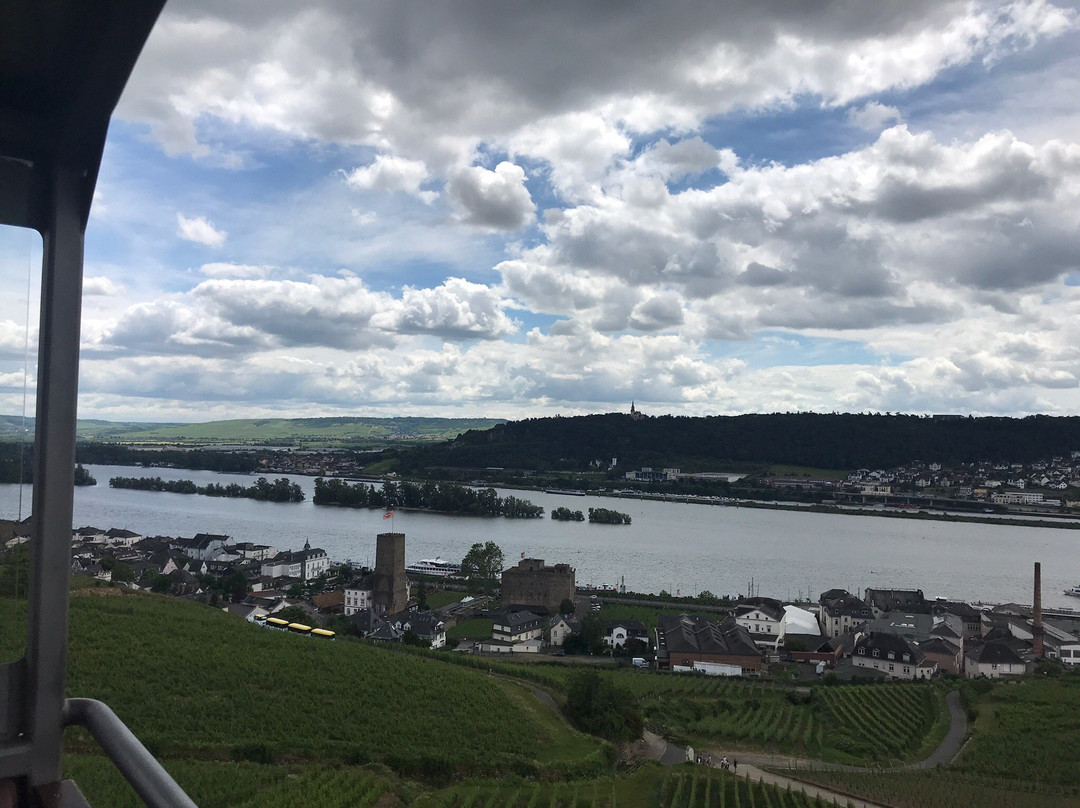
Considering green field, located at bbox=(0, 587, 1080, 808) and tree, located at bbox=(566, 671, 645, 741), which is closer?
green field, located at bbox=(0, 587, 1080, 808)

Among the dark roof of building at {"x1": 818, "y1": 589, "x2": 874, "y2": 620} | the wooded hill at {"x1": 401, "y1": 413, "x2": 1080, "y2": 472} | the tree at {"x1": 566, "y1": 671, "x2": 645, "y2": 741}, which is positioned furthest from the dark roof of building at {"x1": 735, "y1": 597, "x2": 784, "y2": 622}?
the wooded hill at {"x1": 401, "y1": 413, "x2": 1080, "y2": 472}

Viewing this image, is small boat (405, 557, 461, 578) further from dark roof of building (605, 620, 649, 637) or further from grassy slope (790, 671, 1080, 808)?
grassy slope (790, 671, 1080, 808)

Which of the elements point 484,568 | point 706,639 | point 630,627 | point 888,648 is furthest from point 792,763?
point 484,568

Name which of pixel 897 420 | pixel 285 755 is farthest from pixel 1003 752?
pixel 897 420

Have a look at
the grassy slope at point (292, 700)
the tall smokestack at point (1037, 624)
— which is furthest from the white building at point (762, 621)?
the grassy slope at point (292, 700)

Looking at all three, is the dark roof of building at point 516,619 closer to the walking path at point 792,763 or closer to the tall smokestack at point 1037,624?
the walking path at point 792,763

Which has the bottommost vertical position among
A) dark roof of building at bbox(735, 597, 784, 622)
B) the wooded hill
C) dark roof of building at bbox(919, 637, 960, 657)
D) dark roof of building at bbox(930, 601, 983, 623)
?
dark roof of building at bbox(919, 637, 960, 657)

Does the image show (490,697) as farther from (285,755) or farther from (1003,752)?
(1003,752)
